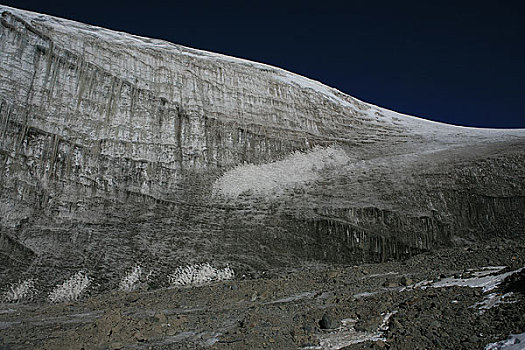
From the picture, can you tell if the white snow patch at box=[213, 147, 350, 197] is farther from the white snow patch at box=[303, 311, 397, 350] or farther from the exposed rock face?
the white snow patch at box=[303, 311, 397, 350]

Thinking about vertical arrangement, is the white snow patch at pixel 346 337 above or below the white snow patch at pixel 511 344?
below

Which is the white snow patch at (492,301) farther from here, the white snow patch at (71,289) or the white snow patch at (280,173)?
the white snow patch at (71,289)

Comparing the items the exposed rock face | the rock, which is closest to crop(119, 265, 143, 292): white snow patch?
the exposed rock face

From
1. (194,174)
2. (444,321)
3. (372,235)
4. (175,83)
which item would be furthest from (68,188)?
(444,321)

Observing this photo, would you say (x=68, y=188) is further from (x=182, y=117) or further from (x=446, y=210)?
(x=446, y=210)

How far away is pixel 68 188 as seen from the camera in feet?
30.3

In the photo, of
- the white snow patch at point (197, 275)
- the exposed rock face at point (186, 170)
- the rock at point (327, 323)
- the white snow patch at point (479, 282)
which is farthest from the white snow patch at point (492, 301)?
the white snow patch at point (197, 275)

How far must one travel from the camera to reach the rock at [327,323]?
4613 millimetres

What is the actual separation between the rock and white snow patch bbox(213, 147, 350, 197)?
5.21 meters

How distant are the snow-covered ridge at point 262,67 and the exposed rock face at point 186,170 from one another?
0.28 feet

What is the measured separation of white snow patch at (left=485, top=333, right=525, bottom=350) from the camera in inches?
125

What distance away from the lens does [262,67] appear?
12.7m

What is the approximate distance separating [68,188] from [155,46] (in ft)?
16.8

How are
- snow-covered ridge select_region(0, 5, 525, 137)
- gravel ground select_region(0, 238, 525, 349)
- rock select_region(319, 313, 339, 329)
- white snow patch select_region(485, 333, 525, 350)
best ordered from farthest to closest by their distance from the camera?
snow-covered ridge select_region(0, 5, 525, 137) < rock select_region(319, 313, 339, 329) < gravel ground select_region(0, 238, 525, 349) < white snow patch select_region(485, 333, 525, 350)
